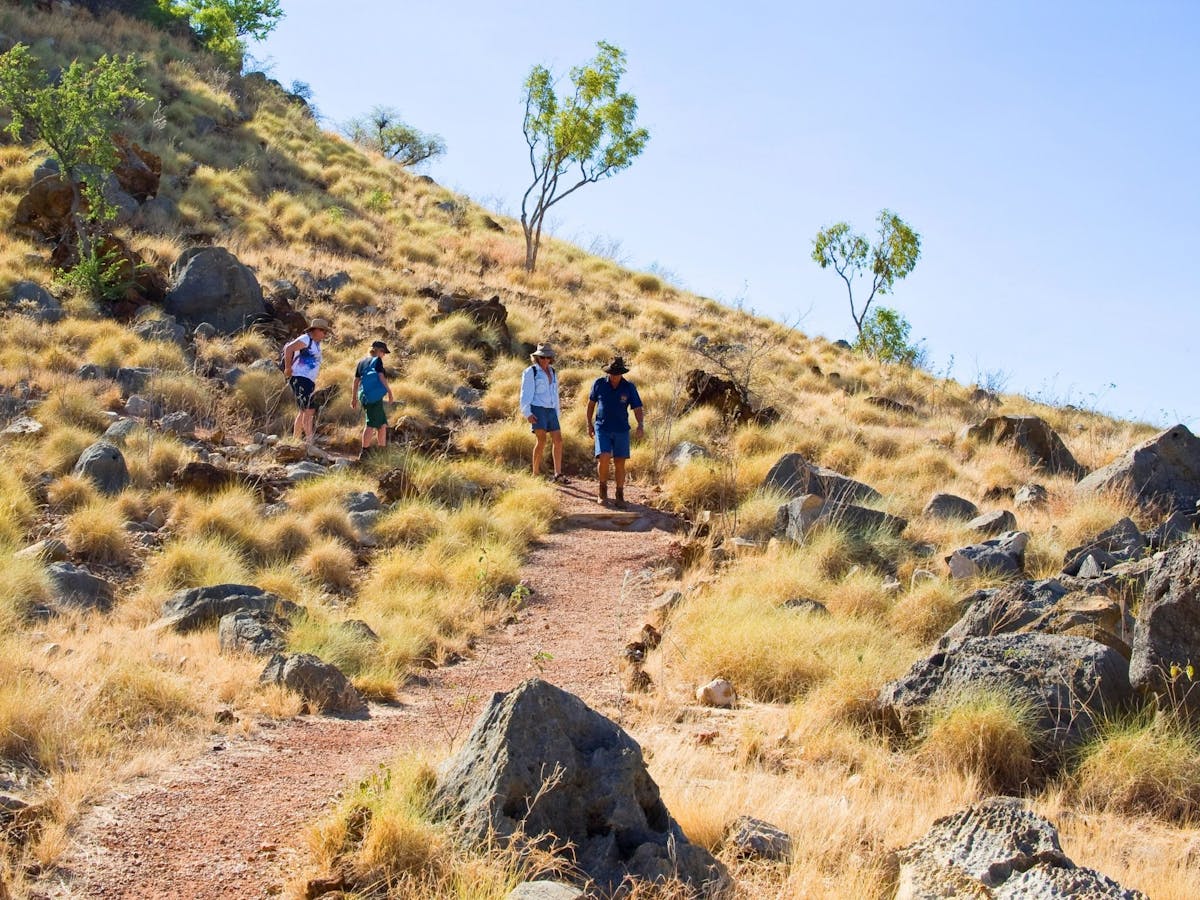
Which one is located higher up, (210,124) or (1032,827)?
(210,124)

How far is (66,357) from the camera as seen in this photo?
14.3 meters

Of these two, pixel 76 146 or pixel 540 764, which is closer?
pixel 540 764

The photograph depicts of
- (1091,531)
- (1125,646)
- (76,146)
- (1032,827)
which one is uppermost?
(76,146)

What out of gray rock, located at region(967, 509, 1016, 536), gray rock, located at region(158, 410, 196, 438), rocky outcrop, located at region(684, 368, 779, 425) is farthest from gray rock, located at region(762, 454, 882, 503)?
gray rock, located at region(158, 410, 196, 438)

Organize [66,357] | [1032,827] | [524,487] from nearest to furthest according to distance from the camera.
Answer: [1032,827], [524,487], [66,357]

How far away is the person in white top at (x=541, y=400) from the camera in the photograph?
1317cm

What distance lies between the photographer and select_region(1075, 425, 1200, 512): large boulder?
37.4ft

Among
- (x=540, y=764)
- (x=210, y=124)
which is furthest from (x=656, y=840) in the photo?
(x=210, y=124)

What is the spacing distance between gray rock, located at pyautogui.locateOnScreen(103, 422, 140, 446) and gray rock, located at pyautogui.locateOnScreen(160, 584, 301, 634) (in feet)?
15.4

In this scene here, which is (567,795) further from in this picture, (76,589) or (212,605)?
(76,589)

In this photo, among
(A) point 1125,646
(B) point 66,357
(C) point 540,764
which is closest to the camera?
(C) point 540,764

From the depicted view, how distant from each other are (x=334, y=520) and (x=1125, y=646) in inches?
287

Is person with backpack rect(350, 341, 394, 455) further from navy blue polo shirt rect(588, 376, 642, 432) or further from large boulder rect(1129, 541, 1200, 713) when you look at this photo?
large boulder rect(1129, 541, 1200, 713)

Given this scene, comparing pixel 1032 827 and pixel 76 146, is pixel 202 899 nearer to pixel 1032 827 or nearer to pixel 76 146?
pixel 1032 827
